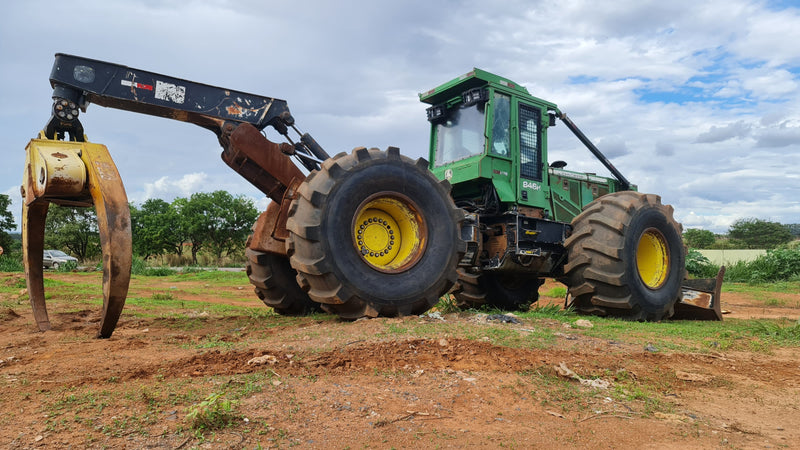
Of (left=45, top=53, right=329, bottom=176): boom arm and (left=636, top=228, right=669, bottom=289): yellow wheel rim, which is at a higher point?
(left=45, top=53, right=329, bottom=176): boom arm

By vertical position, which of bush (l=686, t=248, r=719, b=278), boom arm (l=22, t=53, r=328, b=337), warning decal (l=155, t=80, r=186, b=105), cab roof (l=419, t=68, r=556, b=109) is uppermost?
cab roof (l=419, t=68, r=556, b=109)

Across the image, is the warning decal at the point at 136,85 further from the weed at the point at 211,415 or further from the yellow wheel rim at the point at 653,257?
the yellow wheel rim at the point at 653,257

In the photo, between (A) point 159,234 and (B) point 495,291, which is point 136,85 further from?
(A) point 159,234

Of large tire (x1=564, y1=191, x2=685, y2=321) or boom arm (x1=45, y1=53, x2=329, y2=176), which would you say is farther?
large tire (x1=564, y1=191, x2=685, y2=321)

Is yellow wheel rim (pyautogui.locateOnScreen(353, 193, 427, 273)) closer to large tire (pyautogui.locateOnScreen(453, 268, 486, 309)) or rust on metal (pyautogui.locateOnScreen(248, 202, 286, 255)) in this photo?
rust on metal (pyautogui.locateOnScreen(248, 202, 286, 255))

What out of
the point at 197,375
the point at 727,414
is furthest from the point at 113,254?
the point at 727,414

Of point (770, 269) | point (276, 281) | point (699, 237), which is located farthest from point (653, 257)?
point (699, 237)

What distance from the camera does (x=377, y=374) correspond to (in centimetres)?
366

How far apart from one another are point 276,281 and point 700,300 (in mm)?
A: 6254

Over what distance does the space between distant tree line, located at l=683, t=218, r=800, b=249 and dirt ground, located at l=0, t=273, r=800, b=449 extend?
39.8 metres

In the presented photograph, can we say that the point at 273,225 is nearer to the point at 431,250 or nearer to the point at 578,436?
the point at 431,250

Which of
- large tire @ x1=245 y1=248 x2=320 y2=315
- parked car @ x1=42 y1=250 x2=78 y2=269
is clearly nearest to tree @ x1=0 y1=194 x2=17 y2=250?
parked car @ x1=42 y1=250 x2=78 y2=269

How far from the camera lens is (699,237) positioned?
40.8m

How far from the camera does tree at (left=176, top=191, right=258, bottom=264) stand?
121 ft
